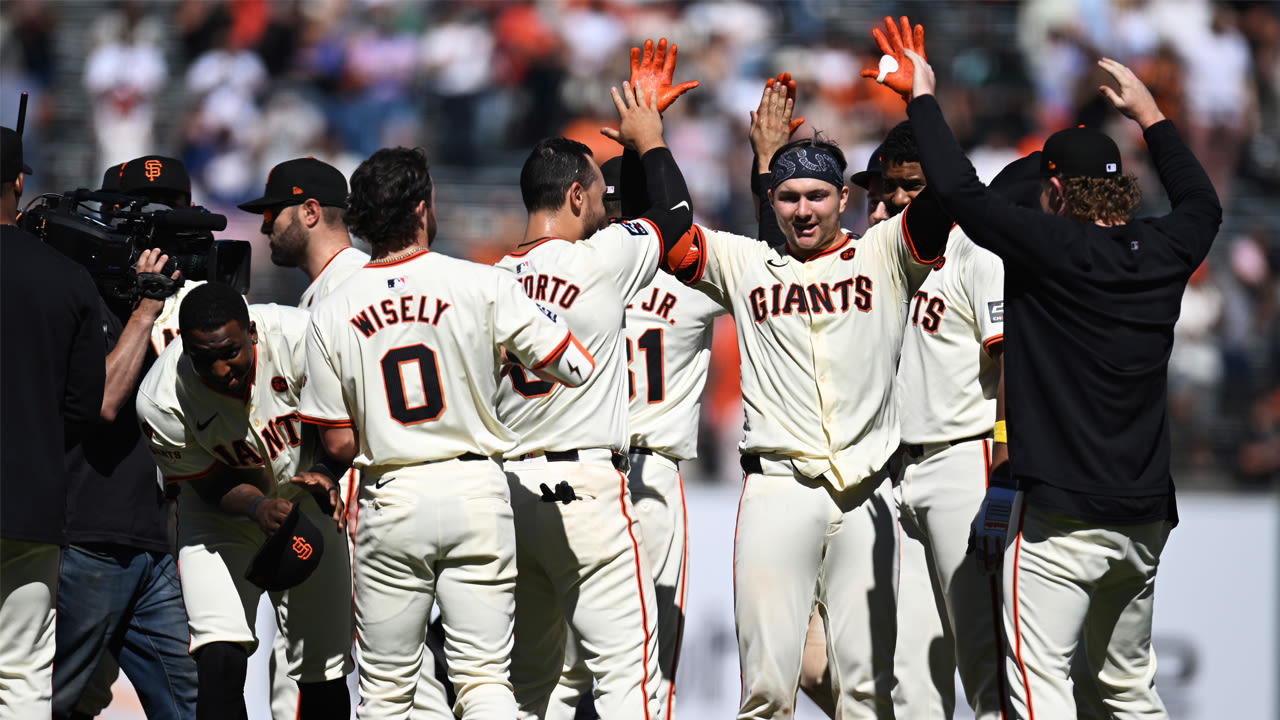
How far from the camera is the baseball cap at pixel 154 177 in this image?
6.51m

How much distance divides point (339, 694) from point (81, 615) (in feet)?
3.58

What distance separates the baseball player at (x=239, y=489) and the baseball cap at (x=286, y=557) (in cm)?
14

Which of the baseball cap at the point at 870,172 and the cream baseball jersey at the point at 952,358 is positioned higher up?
the baseball cap at the point at 870,172

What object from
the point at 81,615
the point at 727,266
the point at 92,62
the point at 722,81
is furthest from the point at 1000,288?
the point at 92,62

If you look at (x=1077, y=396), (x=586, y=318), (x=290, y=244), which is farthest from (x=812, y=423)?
(x=290, y=244)

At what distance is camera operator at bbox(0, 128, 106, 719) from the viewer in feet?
16.3

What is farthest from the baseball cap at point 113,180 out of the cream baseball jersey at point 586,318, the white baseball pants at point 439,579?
the white baseball pants at point 439,579

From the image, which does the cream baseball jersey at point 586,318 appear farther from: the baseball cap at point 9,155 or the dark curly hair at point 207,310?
the baseball cap at point 9,155

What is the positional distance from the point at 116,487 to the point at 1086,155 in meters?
4.04

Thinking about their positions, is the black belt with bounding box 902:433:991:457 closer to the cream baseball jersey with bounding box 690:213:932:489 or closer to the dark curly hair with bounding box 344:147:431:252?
the cream baseball jersey with bounding box 690:213:932:489

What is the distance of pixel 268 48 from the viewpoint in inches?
553

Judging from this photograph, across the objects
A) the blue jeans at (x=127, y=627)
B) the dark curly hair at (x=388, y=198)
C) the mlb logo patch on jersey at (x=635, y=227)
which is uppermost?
the dark curly hair at (x=388, y=198)

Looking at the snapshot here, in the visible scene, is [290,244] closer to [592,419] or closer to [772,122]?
[592,419]

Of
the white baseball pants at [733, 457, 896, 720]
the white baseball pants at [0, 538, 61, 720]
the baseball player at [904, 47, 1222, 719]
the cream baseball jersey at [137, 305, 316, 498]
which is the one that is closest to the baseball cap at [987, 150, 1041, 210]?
the baseball player at [904, 47, 1222, 719]
